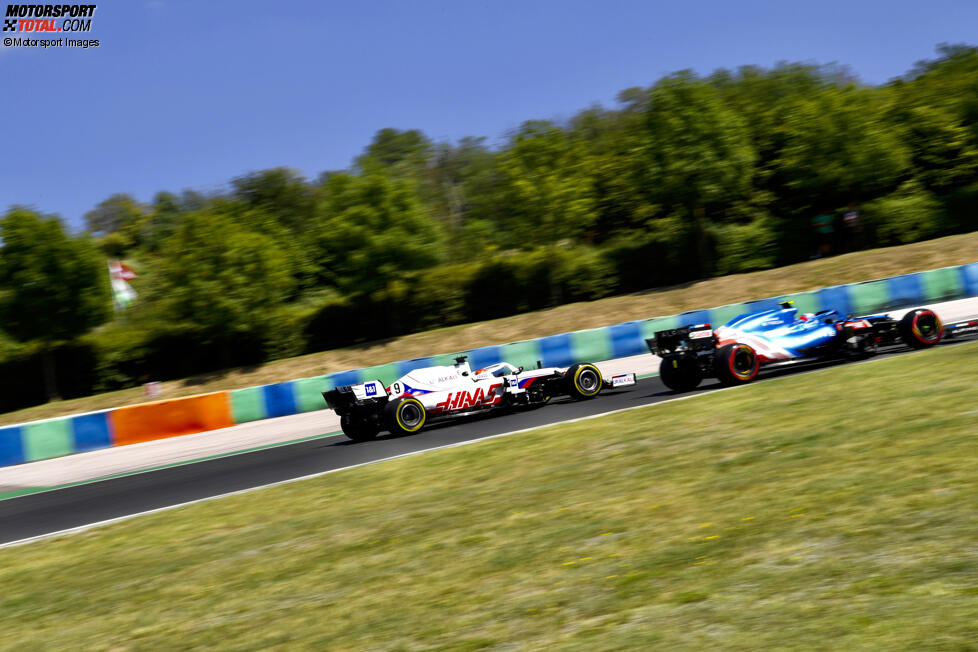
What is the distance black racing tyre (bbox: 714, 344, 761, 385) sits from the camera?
13.9 metres

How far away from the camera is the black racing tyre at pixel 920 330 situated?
49.6 feet

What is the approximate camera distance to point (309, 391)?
21.8m

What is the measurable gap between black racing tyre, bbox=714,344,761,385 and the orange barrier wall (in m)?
12.2

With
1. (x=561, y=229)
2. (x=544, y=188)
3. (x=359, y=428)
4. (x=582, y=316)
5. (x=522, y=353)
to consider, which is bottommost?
(x=359, y=428)

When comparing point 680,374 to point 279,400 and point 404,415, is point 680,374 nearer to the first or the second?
point 404,415

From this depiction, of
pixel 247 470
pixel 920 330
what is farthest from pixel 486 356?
pixel 920 330

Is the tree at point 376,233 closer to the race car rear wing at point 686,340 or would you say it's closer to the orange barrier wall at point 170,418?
the orange barrier wall at point 170,418

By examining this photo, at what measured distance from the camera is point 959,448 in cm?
704

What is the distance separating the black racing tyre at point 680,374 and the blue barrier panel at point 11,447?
1364 cm

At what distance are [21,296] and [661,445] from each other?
32057 millimetres

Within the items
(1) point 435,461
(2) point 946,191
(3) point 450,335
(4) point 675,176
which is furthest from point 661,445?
(2) point 946,191

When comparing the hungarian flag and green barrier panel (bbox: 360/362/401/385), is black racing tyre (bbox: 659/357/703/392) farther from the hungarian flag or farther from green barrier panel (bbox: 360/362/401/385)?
the hungarian flag

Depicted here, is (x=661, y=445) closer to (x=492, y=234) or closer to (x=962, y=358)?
(x=962, y=358)

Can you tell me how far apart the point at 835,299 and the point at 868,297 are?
41.5 inches
